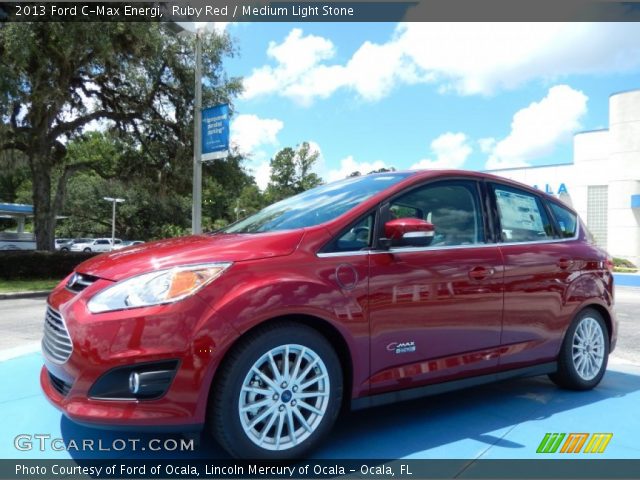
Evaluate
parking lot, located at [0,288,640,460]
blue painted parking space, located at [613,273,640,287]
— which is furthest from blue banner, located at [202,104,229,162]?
blue painted parking space, located at [613,273,640,287]

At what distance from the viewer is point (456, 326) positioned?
3492 mm

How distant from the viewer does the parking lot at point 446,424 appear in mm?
3143

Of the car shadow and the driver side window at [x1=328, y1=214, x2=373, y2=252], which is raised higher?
the driver side window at [x1=328, y1=214, x2=373, y2=252]

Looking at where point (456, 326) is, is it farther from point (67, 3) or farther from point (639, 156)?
point (639, 156)

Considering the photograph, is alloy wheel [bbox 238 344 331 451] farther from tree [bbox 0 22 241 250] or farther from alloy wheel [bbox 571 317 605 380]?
tree [bbox 0 22 241 250]

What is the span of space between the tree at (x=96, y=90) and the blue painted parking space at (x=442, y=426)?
12.5 metres

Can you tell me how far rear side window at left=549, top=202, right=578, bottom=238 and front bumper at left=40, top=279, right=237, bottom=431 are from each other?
306 centimetres

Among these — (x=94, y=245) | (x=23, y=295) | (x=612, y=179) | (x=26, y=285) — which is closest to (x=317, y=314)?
(x=23, y=295)

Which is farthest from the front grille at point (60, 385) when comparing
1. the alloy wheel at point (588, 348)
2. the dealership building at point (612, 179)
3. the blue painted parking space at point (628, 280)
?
the dealership building at point (612, 179)

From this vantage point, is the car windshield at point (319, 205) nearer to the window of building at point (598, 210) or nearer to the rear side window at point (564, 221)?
the rear side window at point (564, 221)

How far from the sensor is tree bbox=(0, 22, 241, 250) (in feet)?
48.0

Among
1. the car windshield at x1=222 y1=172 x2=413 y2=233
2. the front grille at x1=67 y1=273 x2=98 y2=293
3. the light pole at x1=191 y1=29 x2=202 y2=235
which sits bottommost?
the front grille at x1=67 y1=273 x2=98 y2=293

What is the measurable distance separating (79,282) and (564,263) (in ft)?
11.2

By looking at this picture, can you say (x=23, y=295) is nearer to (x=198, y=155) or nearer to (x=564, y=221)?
(x=198, y=155)
